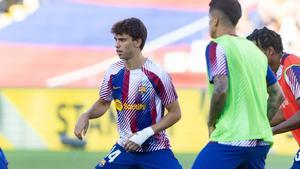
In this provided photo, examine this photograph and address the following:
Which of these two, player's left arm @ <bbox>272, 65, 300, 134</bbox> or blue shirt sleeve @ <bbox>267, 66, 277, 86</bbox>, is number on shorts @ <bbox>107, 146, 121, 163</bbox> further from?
blue shirt sleeve @ <bbox>267, 66, 277, 86</bbox>

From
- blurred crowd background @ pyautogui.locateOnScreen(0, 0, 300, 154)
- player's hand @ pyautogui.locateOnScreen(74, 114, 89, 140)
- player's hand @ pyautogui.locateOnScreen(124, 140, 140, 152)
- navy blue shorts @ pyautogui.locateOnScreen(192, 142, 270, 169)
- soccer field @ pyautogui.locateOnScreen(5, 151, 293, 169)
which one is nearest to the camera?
navy blue shorts @ pyautogui.locateOnScreen(192, 142, 270, 169)

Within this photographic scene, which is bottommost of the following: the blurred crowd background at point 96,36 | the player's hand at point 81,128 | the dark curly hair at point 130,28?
the player's hand at point 81,128

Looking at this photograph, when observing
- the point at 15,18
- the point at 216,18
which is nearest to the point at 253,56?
the point at 216,18

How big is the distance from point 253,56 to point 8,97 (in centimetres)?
940

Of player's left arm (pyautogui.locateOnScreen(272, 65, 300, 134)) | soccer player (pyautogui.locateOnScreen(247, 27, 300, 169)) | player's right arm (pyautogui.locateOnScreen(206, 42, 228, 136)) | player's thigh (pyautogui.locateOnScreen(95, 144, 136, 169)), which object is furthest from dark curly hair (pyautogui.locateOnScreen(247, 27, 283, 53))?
player's thigh (pyautogui.locateOnScreen(95, 144, 136, 169))

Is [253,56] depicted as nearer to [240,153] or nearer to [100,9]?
[240,153]

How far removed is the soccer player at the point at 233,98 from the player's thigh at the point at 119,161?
0.94 metres

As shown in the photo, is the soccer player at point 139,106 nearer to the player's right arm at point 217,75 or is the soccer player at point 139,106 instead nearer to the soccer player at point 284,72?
the soccer player at point 284,72

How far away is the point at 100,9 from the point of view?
17625 mm

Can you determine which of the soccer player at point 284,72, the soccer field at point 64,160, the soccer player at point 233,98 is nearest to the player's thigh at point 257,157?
the soccer player at point 233,98

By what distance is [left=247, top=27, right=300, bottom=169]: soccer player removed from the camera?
5773 mm

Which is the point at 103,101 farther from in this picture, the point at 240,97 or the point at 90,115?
the point at 240,97

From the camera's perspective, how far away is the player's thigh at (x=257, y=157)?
5211mm

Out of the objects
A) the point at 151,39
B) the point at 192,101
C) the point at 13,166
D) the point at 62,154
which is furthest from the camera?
the point at 151,39
